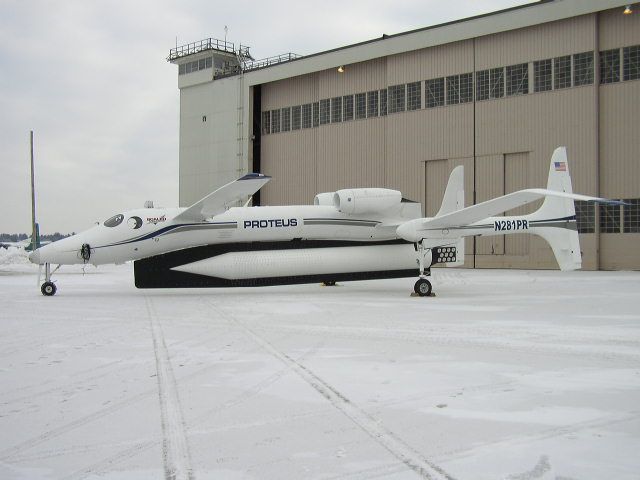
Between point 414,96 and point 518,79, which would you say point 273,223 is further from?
point 414,96

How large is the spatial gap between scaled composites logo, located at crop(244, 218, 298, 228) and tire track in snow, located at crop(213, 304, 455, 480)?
10894 mm

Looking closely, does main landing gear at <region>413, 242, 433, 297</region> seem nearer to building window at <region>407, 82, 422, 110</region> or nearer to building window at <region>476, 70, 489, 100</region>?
building window at <region>476, 70, 489, 100</region>

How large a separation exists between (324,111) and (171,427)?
33.4 m

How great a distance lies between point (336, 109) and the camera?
119 feet

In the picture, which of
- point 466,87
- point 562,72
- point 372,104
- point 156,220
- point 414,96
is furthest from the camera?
point 372,104

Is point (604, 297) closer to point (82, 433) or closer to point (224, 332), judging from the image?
point (224, 332)

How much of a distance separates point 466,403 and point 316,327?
5326 millimetres

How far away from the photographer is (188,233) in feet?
58.8

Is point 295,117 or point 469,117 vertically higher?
point 295,117

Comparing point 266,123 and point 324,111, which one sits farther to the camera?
point 266,123

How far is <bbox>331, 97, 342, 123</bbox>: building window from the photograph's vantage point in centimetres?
3616

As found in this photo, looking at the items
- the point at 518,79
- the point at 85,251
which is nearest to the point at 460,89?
the point at 518,79

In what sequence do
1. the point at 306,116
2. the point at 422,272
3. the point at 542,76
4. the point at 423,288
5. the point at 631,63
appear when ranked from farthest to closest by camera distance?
1. the point at 306,116
2. the point at 542,76
3. the point at 631,63
4. the point at 422,272
5. the point at 423,288

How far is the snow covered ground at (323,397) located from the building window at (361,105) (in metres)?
24.8
